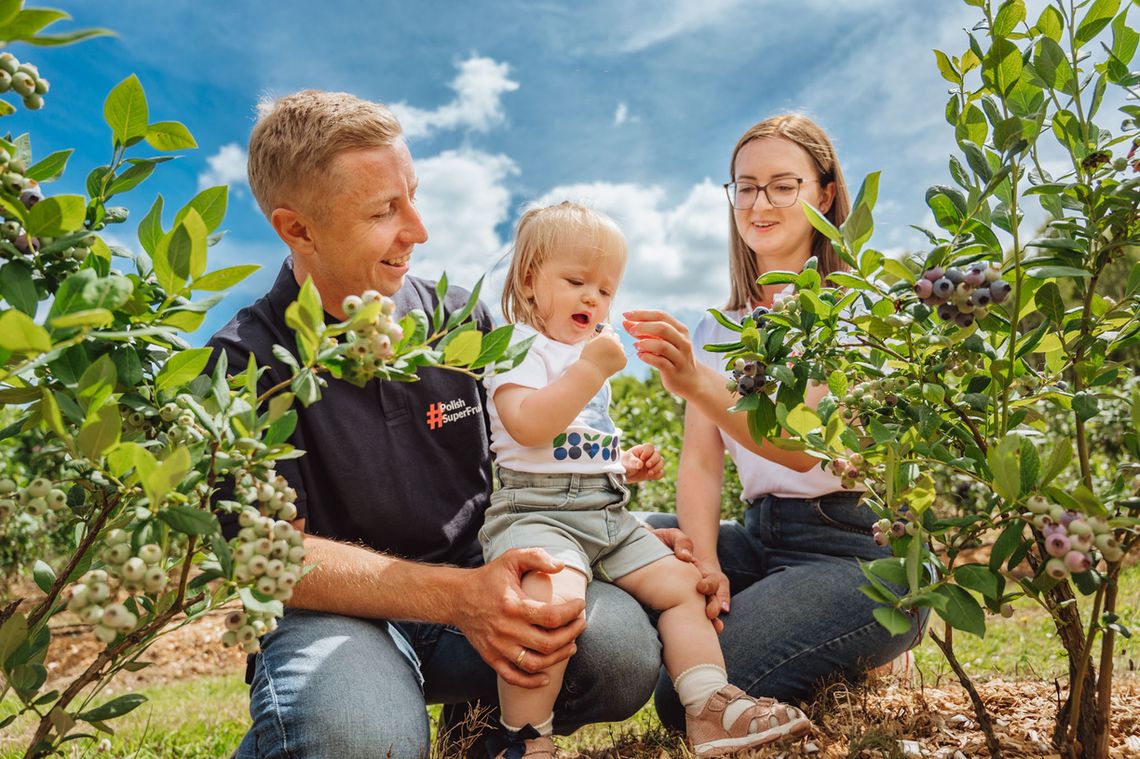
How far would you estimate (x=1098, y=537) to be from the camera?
142 cm

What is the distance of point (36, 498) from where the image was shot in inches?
55.0

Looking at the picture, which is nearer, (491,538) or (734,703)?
(734,703)

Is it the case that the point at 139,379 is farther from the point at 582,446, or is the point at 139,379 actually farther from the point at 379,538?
the point at 582,446

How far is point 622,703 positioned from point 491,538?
0.61m

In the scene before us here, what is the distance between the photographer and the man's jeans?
205 centimetres

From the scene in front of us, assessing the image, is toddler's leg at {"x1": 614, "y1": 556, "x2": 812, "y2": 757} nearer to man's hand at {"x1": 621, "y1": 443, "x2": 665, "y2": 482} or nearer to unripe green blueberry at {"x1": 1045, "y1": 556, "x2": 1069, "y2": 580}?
man's hand at {"x1": 621, "y1": 443, "x2": 665, "y2": 482}

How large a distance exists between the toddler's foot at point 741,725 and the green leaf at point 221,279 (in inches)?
62.9

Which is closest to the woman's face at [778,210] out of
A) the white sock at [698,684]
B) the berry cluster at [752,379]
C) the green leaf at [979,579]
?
the berry cluster at [752,379]

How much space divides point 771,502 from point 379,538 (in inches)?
54.1

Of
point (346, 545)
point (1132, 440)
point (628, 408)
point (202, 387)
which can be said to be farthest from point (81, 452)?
point (628, 408)

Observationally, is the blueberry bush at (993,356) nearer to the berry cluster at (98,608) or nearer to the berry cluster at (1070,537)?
the berry cluster at (1070,537)

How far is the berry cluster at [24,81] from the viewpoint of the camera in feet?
4.23

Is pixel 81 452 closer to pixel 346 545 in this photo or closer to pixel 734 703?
pixel 346 545

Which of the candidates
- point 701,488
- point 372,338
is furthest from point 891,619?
point 701,488
